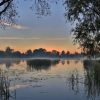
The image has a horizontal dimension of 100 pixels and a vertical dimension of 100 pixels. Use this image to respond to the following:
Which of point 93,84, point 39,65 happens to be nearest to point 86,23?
point 93,84

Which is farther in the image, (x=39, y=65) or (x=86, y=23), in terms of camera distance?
(x=39, y=65)

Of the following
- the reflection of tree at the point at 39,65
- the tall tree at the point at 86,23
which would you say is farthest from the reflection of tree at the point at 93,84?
the reflection of tree at the point at 39,65

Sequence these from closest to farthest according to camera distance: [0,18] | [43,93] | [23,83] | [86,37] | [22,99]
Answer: [0,18], [22,99], [43,93], [86,37], [23,83]

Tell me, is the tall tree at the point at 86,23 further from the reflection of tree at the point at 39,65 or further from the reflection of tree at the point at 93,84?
the reflection of tree at the point at 39,65

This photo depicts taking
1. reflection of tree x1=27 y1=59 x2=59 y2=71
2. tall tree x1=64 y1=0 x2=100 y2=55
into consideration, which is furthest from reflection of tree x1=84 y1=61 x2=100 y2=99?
reflection of tree x1=27 y1=59 x2=59 y2=71

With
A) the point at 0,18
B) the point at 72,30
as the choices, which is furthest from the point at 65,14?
the point at 0,18

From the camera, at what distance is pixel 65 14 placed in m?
37.7

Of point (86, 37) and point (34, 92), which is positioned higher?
point (86, 37)

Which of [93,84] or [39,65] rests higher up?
[39,65]

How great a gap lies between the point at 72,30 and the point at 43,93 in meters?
6.58

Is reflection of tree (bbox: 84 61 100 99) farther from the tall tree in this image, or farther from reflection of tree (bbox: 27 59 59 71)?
reflection of tree (bbox: 27 59 59 71)

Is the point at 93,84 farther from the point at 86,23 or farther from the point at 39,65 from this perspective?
the point at 39,65

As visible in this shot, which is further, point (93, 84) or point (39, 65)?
point (39, 65)

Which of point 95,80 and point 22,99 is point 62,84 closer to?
point 95,80
